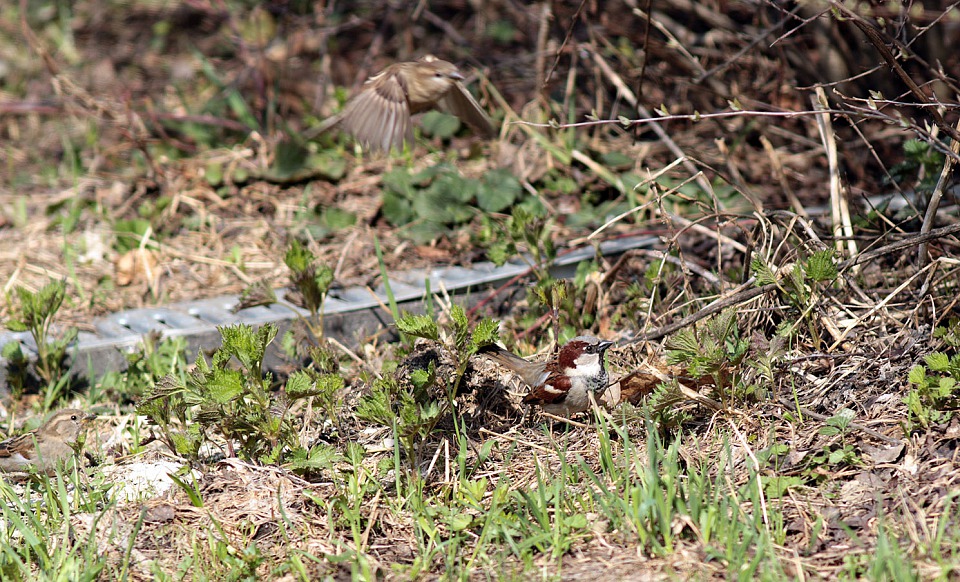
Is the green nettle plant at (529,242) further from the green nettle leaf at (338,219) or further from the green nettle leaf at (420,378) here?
the green nettle leaf at (420,378)

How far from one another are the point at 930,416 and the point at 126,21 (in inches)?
322

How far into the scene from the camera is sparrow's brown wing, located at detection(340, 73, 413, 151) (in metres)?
4.64

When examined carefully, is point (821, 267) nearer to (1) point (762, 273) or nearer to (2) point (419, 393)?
(1) point (762, 273)

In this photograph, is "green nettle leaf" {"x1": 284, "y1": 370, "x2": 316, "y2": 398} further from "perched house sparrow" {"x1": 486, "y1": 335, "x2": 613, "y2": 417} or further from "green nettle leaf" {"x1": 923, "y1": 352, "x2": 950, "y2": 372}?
"green nettle leaf" {"x1": 923, "y1": 352, "x2": 950, "y2": 372}

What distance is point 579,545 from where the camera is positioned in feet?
9.39

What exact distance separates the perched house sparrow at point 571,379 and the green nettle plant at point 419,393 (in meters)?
0.32

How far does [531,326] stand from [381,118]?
1282mm

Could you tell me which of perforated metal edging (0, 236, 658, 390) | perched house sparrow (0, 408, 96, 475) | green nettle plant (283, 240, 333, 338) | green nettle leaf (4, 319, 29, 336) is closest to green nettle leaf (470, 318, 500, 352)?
green nettle plant (283, 240, 333, 338)

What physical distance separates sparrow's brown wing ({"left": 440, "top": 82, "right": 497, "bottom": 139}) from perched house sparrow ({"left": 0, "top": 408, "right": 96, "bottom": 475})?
2.51 meters

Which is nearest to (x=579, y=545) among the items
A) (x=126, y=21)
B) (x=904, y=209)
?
(x=904, y=209)

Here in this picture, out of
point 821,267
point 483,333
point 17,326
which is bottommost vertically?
point 17,326

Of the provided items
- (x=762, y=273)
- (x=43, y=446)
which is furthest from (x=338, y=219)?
(x=762, y=273)

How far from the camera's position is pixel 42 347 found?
421cm

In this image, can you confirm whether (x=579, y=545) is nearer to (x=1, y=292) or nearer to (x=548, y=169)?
(x=548, y=169)
